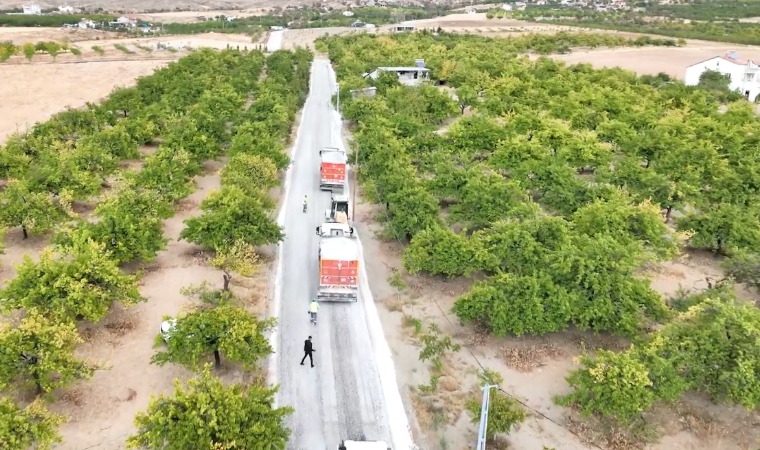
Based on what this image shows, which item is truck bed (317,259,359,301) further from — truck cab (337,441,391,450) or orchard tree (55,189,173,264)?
truck cab (337,441,391,450)

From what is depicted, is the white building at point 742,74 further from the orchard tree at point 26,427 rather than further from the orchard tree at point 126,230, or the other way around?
the orchard tree at point 26,427

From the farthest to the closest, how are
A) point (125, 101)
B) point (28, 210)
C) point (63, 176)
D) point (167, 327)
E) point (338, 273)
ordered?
point (125, 101) → point (63, 176) → point (28, 210) → point (338, 273) → point (167, 327)

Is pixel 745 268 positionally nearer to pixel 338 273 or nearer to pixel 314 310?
pixel 338 273

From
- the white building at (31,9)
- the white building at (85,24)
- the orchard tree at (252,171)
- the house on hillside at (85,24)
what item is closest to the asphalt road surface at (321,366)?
the orchard tree at (252,171)

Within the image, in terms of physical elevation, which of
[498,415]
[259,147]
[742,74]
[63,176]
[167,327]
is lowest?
[498,415]

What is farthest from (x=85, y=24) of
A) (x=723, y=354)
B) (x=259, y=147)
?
(x=723, y=354)

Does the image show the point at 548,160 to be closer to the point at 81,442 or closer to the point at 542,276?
the point at 542,276

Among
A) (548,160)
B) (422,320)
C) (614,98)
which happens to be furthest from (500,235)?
(614,98)
